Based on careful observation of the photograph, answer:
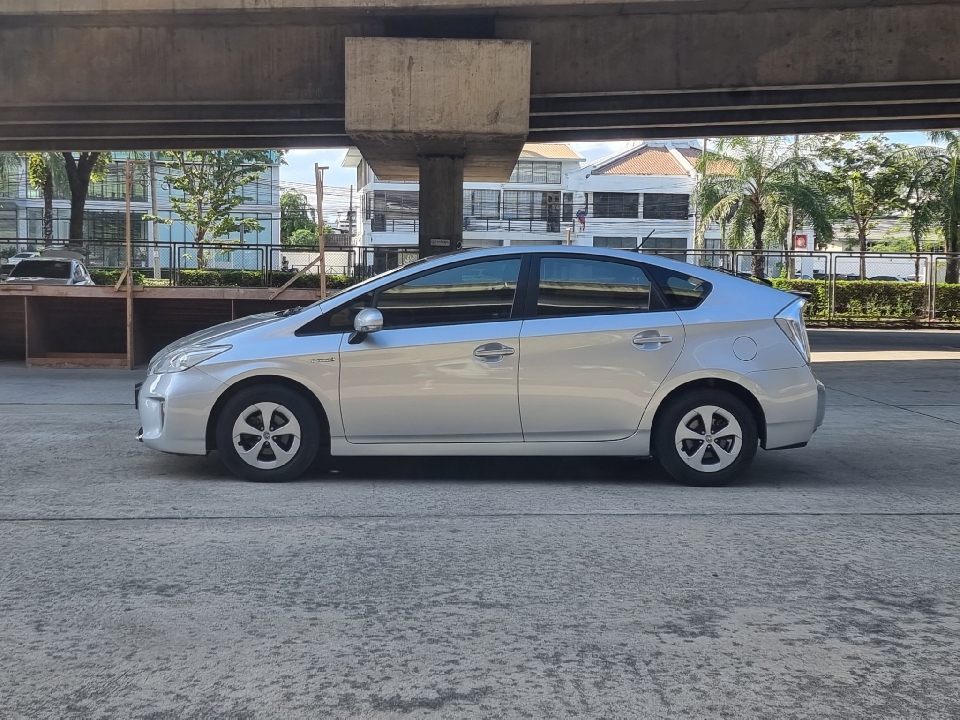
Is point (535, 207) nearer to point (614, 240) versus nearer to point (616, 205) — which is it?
point (616, 205)

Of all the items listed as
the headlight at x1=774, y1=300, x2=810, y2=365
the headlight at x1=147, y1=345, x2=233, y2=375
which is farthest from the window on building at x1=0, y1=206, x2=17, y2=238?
the headlight at x1=774, y1=300, x2=810, y2=365

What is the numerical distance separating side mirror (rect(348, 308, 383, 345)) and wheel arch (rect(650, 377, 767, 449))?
1.95 meters

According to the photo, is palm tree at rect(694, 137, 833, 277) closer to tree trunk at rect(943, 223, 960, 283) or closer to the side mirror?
tree trunk at rect(943, 223, 960, 283)

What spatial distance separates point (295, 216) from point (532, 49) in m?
89.0

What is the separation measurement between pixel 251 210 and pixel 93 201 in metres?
9.78

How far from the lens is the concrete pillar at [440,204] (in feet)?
62.7

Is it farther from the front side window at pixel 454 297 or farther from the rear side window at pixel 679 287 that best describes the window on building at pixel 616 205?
the front side window at pixel 454 297

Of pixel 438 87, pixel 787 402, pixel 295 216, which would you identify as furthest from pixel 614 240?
pixel 787 402

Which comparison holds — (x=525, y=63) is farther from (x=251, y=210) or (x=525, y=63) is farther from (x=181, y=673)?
(x=251, y=210)

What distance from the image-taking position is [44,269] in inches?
870

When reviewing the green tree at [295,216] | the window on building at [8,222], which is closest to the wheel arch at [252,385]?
the window on building at [8,222]

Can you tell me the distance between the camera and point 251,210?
218ft

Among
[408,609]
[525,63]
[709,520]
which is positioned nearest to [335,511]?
[408,609]

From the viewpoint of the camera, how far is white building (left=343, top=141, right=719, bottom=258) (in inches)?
2458
